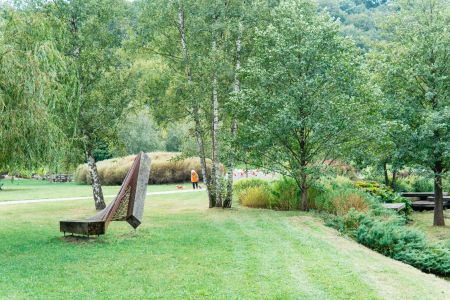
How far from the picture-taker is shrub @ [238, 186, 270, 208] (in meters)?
19.1

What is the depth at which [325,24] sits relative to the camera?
16422 mm

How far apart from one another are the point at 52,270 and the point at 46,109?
10.3 feet

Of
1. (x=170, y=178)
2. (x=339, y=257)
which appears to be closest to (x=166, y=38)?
(x=339, y=257)

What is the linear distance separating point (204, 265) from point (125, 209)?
3.12m

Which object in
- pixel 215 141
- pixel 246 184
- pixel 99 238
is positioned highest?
pixel 215 141

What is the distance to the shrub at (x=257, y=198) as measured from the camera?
1906 cm

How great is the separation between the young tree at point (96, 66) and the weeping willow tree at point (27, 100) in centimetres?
725

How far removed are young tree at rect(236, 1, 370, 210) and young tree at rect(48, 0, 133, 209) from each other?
4700mm

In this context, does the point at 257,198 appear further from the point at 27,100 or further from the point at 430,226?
the point at 27,100

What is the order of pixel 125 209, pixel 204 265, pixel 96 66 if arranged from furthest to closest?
1. pixel 96 66
2. pixel 125 209
3. pixel 204 265

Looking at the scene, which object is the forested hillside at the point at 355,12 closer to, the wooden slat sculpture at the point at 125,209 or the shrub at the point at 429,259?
the shrub at the point at 429,259

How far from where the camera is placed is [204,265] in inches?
341

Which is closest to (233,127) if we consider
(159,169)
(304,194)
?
(304,194)

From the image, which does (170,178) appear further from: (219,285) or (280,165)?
(219,285)
